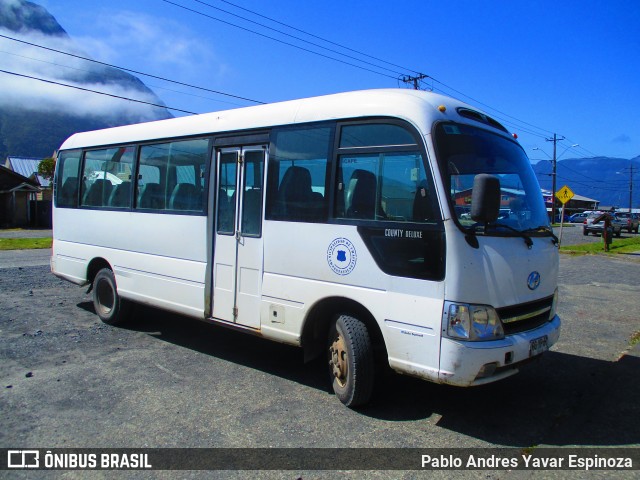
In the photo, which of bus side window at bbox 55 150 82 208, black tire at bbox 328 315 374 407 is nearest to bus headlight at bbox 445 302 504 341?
black tire at bbox 328 315 374 407

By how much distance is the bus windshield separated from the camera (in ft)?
13.2

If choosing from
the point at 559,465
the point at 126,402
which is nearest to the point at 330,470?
the point at 559,465

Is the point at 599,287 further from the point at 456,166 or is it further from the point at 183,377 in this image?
the point at 183,377

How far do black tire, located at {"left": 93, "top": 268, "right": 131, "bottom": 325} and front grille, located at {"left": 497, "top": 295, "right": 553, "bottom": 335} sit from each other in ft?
18.3

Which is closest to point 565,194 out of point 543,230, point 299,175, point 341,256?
point 543,230

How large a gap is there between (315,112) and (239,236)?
1.67 metres

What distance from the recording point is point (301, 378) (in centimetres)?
538

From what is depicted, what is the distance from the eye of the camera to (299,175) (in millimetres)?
4996

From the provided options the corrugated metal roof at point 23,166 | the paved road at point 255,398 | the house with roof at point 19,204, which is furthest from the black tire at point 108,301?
the corrugated metal roof at point 23,166

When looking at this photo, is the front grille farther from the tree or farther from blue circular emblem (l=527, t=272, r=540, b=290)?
the tree

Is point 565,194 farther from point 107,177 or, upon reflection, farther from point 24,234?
point 24,234

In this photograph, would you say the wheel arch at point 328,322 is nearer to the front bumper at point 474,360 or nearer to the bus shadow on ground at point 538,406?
the bus shadow on ground at point 538,406

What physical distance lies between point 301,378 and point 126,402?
71.6 inches

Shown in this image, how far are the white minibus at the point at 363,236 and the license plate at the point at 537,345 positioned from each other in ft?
0.07
